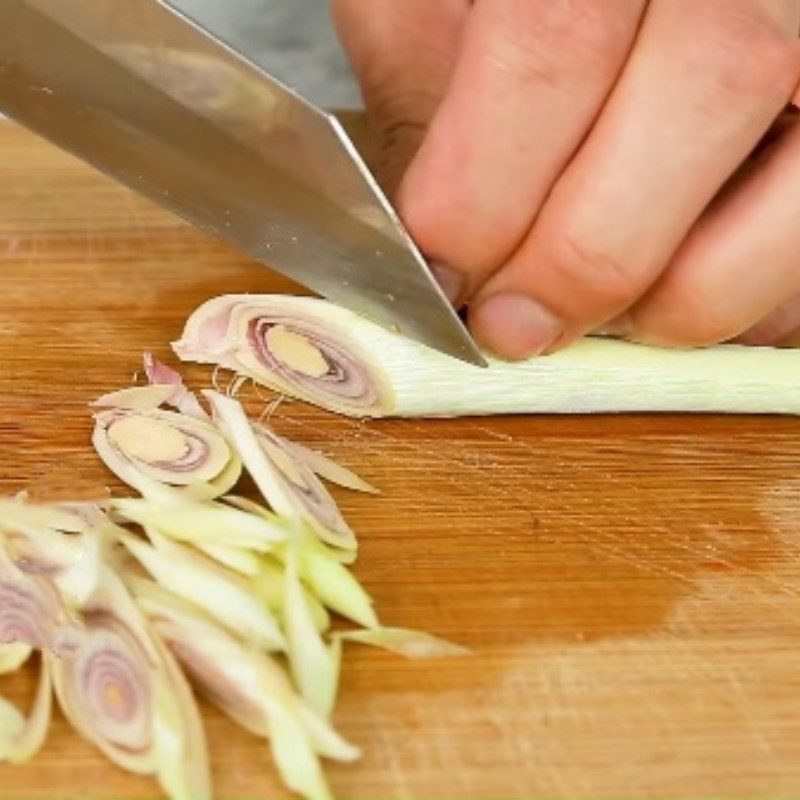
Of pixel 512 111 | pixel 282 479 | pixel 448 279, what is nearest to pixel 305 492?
pixel 282 479

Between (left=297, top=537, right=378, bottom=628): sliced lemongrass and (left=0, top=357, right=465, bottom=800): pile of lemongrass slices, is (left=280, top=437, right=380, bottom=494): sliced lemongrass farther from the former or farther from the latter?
(left=297, top=537, right=378, bottom=628): sliced lemongrass

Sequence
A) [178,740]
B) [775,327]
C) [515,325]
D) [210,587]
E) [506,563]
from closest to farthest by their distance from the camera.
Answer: [178,740] < [210,587] < [506,563] < [515,325] < [775,327]

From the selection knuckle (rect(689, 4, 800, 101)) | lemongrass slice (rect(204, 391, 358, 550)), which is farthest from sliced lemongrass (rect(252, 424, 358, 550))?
knuckle (rect(689, 4, 800, 101))

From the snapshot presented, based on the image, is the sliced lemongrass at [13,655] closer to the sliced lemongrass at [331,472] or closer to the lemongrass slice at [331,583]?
the lemongrass slice at [331,583]

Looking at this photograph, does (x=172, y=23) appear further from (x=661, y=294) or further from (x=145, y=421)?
(x=661, y=294)

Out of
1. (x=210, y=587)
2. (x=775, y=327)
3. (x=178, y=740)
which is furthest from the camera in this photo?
(x=775, y=327)

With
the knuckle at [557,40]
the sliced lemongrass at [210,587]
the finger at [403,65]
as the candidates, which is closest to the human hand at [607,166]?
the knuckle at [557,40]

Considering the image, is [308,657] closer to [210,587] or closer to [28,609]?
[210,587]

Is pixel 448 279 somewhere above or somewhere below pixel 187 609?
above
